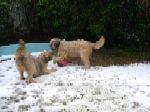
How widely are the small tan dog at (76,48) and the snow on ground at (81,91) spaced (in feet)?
1.58

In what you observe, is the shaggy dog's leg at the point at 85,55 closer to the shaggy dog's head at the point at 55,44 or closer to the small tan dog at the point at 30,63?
the shaggy dog's head at the point at 55,44

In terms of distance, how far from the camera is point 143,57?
12523 mm

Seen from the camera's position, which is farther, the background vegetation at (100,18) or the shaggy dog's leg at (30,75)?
the background vegetation at (100,18)

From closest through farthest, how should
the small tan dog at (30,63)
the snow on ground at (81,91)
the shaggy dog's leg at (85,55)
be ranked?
the snow on ground at (81,91) < the small tan dog at (30,63) < the shaggy dog's leg at (85,55)

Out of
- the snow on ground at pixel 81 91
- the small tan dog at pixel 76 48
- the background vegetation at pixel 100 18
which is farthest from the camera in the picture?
the background vegetation at pixel 100 18

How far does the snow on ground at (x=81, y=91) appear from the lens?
8.20 meters

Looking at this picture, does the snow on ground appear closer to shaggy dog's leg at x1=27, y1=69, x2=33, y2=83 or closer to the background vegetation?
shaggy dog's leg at x1=27, y1=69, x2=33, y2=83

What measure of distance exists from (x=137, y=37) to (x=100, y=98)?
17.1 feet

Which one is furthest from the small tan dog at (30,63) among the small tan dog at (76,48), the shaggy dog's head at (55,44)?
the shaggy dog's head at (55,44)

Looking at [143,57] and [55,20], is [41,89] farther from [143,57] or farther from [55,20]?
[55,20]

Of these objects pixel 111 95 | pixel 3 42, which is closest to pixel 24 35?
pixel 3 42

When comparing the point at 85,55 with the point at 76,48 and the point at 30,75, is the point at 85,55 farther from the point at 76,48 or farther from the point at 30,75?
the point at 30,75

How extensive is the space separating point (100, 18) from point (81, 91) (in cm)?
482

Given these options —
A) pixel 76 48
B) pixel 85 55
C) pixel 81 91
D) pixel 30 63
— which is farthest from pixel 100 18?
pixel 81 91
